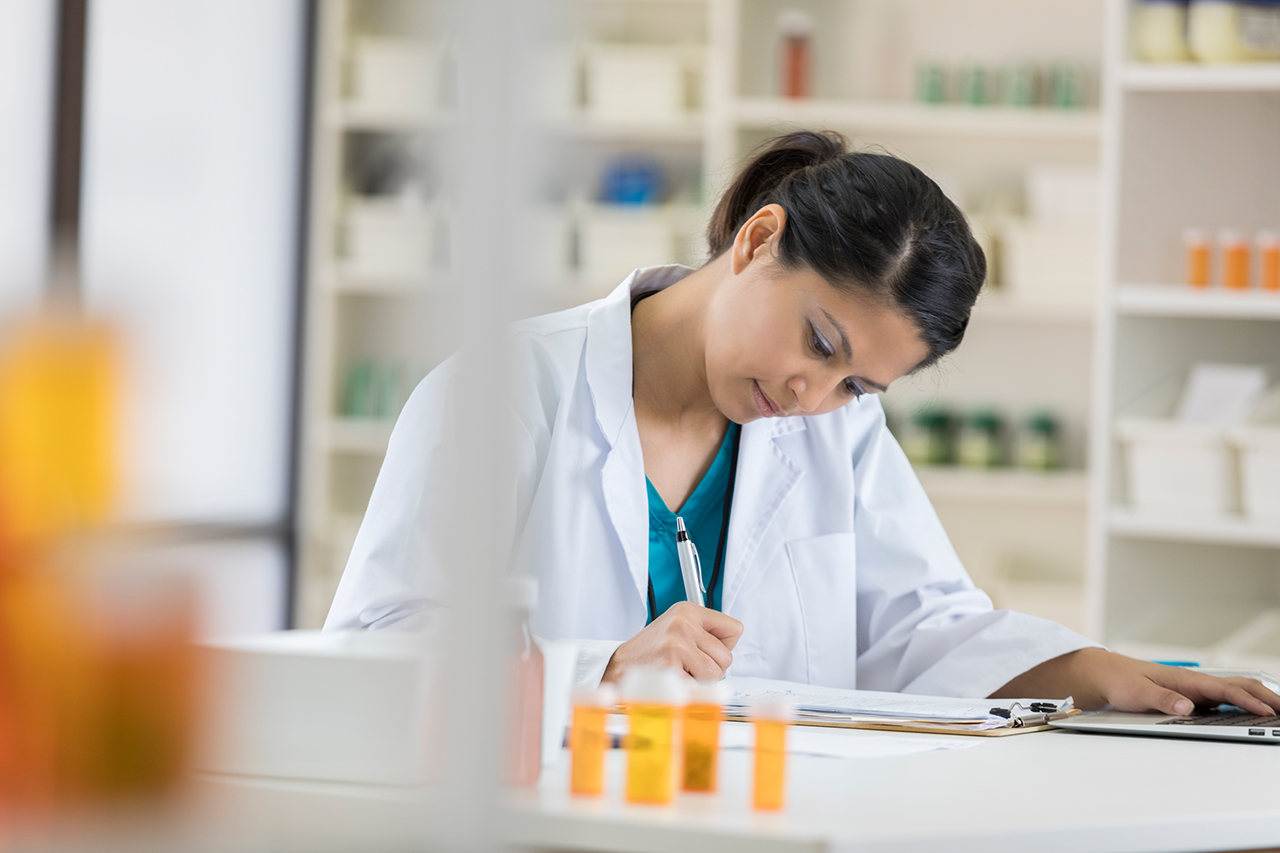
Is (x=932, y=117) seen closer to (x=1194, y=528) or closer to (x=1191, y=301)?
(x=1191, y=301)

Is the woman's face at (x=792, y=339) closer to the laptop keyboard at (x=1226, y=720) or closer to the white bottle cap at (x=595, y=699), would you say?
the laptop keyboard at (x=1226, y=720)

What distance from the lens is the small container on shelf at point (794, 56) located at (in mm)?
3021

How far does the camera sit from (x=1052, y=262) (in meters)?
2.89

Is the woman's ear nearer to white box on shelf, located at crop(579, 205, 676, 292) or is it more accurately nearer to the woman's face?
the woman's face

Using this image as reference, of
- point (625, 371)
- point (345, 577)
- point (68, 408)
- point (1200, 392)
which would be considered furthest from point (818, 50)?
point (68, 408)

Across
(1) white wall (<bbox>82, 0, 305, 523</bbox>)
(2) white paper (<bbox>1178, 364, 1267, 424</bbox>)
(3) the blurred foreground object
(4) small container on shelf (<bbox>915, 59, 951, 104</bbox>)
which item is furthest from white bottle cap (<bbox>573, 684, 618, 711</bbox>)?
(4) small container on shelf (<bbox>915, 59, 951, 104</bbox>)

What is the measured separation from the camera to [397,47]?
16.6 inches

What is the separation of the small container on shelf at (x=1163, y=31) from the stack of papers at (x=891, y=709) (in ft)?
5.22

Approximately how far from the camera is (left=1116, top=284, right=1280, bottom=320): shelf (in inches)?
91.6

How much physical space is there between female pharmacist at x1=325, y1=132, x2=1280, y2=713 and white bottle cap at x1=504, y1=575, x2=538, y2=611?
1.64 ft

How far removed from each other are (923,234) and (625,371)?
0.36 meters

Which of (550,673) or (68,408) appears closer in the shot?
(68,408)

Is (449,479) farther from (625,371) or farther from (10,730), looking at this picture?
(625,371)

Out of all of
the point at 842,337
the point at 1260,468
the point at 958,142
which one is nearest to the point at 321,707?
the point at 842,337
